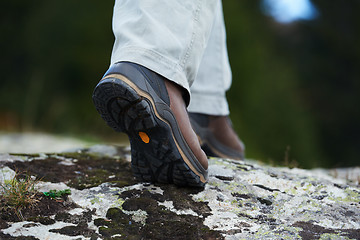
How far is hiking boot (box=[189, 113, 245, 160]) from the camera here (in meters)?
1.97

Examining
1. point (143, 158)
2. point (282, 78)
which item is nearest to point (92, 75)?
point (282, 78)

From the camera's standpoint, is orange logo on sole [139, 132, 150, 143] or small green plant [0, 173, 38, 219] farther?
orange logo on sole [139, 132, 150, 143]

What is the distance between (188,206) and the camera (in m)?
1.31

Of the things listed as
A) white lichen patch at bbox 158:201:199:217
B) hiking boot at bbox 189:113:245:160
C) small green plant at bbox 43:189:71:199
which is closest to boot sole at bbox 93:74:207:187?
white lichen patch at bbox 158:201:199:217

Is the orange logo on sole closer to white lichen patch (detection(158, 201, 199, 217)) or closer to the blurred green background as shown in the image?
white lichen patch (detection(158, 201, 199, 217))

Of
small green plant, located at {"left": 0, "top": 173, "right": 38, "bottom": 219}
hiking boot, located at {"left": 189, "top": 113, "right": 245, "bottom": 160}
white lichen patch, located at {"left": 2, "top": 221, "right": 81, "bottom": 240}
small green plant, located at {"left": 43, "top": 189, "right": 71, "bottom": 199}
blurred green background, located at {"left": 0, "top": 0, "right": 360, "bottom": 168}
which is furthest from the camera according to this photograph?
blurred green background, located at {"left": 0, "top": 0, "right": 360, "bottom": 168}

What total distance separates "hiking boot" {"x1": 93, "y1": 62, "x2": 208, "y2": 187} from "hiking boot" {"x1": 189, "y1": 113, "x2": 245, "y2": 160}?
58 cm

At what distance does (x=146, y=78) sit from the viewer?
127cm

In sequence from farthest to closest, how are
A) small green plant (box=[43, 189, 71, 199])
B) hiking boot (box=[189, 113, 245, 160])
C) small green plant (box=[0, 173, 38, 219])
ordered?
hiking boot (box=[189, 113, 245, 160])
small green plant (box=[43, 189, 71, 199])
small green plant (box=[0, 173, 38, 219])

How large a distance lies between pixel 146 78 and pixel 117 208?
16.8 inches

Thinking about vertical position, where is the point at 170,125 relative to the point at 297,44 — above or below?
below

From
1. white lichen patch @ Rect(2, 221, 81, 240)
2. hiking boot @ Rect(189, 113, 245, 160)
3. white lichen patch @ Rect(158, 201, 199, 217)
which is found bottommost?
white lichen patch @ Rect(2, 221, 81, 240)

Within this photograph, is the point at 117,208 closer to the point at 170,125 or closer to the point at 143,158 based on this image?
the point at 143,158

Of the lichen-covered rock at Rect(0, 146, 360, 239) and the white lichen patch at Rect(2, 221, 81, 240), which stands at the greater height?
the lichen-covered rock at Rect(0, 146, 360, 239)
